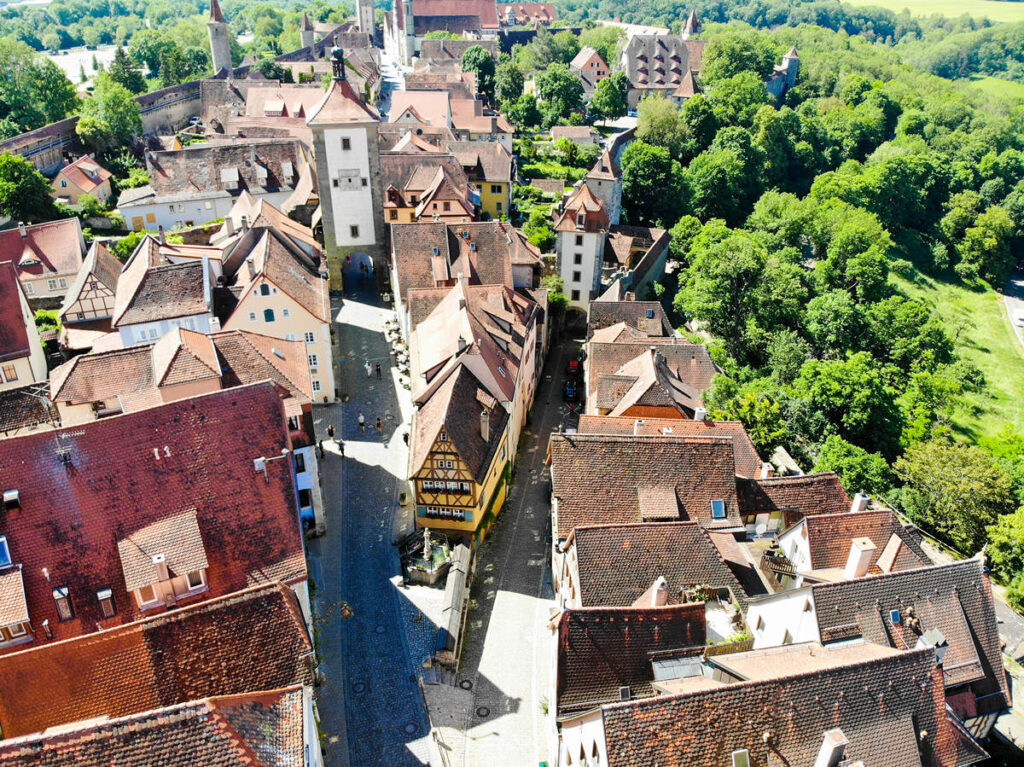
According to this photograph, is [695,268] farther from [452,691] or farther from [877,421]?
[452,691]

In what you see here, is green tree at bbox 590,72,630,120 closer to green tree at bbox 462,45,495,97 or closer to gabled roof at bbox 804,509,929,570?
green tree at bbox 462,45,495,97

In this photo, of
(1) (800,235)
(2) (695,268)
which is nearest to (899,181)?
(1) (800,235)

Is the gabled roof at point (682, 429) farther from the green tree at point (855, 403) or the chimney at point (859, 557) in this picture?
the green tree at point (855, 403)

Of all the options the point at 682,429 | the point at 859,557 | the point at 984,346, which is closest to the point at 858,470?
the point at 682,429

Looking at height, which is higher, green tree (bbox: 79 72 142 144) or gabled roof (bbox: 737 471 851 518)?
green tree (bbox: 79 72 142 144)

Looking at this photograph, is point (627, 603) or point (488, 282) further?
point (488, 282)

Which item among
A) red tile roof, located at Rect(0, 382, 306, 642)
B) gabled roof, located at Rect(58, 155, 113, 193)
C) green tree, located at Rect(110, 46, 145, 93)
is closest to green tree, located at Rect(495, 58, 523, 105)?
green tree, located at Rect(110, 46, 145, 93)

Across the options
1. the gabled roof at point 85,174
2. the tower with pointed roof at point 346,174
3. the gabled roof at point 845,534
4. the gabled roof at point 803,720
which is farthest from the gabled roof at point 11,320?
the gabled roof at point 845,534
